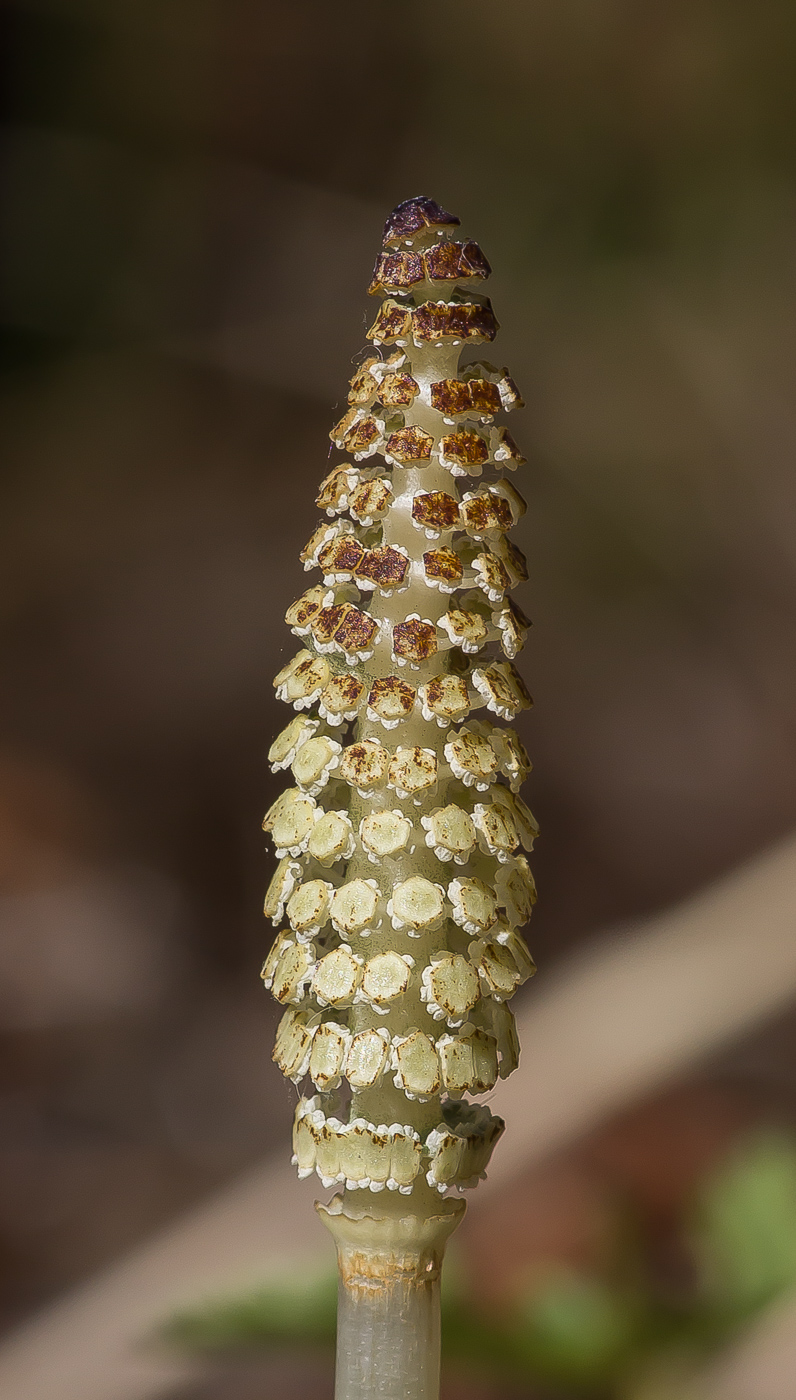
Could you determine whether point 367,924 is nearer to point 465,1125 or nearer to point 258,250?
point 465,1125

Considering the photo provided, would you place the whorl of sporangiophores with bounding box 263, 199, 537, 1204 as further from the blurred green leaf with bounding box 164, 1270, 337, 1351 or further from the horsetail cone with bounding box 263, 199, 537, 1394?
the blurred green leaf with bounding box 164, 1270, 337, 1351

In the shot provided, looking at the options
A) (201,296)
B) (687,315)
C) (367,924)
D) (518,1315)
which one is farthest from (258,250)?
(518,1315)

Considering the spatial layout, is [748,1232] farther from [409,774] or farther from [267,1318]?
[409,774]

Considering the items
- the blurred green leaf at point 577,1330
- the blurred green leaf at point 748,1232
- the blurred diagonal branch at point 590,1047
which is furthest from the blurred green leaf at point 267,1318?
the blurred green leaf at point 748,1232

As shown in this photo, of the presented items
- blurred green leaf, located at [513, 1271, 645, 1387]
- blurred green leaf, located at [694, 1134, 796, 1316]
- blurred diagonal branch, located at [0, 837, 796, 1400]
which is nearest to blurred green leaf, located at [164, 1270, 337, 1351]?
blurred diagonal branch, located at [0, 837, 796, 1400]

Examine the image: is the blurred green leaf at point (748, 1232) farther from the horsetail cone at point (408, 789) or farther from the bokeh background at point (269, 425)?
the horsetail cone at point (408, 789)

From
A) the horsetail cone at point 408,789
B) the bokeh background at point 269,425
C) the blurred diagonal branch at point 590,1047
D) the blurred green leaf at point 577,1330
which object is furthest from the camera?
the bokeh background at point 269,425

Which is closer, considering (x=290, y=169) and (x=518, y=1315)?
(x=518, y=1315)
